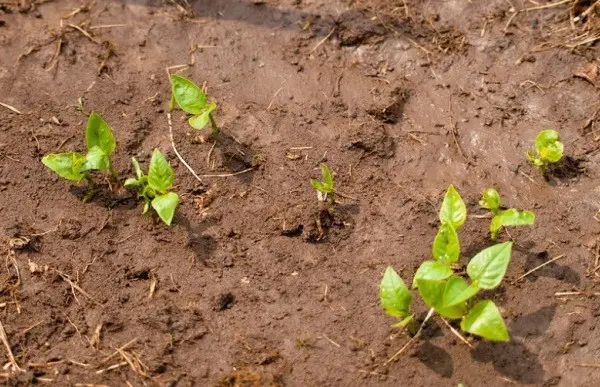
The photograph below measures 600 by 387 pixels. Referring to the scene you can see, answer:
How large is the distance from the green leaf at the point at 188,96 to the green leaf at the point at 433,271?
113cm

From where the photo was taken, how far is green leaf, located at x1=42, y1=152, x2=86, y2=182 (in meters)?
2.58

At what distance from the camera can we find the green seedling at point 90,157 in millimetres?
2580

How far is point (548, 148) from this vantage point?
2.69 metres

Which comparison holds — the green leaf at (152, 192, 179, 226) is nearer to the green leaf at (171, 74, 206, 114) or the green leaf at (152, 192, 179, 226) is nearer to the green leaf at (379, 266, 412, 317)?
the green leaf at (171, 74, 206, 114)

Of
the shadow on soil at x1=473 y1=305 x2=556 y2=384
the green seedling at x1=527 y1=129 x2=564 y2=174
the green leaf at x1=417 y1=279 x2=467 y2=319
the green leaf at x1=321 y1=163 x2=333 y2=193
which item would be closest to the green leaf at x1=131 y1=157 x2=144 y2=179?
the green leaf at x1=321 y1=163 x2=333 y2=193

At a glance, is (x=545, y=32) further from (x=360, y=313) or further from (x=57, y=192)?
(x=57, y=192)

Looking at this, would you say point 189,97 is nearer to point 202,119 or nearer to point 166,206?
point 202,119

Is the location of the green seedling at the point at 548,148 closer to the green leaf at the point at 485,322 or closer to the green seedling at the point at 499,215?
the green seedling at the point at 499,215

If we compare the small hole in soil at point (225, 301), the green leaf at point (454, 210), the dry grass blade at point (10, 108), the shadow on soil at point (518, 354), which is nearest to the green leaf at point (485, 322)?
the shadow on soil at point (518, 354)

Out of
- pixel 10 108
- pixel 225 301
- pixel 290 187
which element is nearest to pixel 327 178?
pixel 290 187

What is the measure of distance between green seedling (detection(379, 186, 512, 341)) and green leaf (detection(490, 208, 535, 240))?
0.19m

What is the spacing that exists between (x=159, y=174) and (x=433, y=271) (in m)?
1.10

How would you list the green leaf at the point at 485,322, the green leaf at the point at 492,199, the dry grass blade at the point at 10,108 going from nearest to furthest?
1. the green leaf at the point at 485,322
2. the green leaf at the point at 492,199
3. the dry grass blade at the point at 10,108

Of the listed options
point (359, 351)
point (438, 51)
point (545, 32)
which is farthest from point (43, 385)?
point (545, 32)
